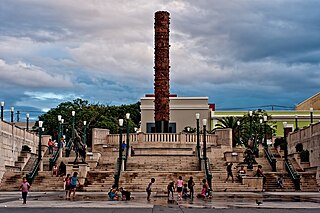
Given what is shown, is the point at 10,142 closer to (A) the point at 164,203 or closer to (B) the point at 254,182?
(B) the point at 254,182

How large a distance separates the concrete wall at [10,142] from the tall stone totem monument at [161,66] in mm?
12947

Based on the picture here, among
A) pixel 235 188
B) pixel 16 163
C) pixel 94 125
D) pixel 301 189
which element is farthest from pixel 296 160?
pixel 94 125

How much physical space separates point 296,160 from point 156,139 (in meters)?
12.7

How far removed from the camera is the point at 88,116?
3474 inches

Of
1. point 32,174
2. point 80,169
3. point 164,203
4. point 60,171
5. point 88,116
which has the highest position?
point 88,116

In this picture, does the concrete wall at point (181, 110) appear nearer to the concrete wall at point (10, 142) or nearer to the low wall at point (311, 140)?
the low wall at point (311, 140)

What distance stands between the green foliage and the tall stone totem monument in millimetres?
29229

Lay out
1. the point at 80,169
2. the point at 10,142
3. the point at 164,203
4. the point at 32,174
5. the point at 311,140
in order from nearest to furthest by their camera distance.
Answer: the point at 164,203 → the point at 80,169 → the point at 32,174 → the point at 10,142 → the point at 311,140

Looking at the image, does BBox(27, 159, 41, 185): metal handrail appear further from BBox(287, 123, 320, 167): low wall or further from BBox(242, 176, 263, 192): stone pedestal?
BBox(287, 123, 320, 167): low wall

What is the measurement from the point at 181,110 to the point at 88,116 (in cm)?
1762

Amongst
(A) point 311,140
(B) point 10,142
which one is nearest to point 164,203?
(B) point 10,142

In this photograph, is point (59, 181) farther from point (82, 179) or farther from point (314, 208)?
point (314, 208)

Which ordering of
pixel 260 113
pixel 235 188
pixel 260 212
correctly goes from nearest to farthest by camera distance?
1. pixel 260 212
2. pixel 235 188
3. pixel 260 113

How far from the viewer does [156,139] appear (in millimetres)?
51000
